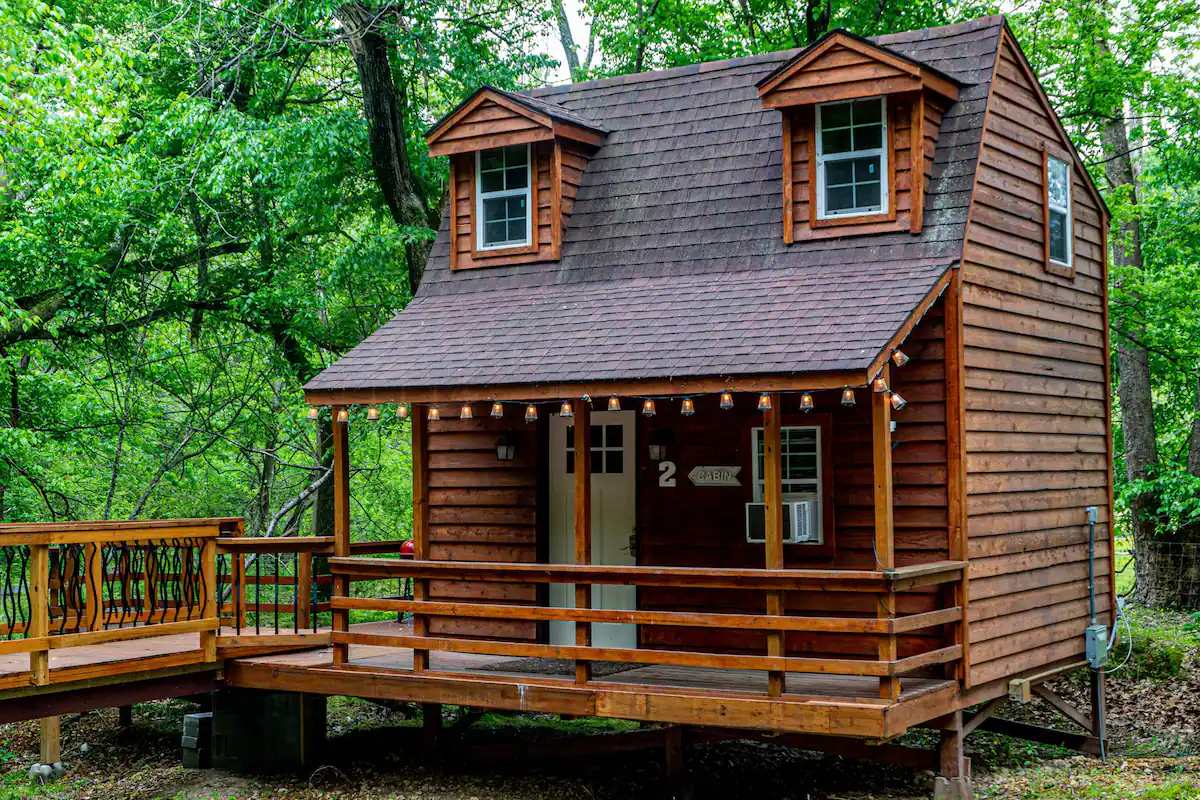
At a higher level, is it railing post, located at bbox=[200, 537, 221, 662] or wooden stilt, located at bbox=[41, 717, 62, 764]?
railing post, located at bbox=[200, 537, 221, 662]

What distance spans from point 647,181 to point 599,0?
9.57m

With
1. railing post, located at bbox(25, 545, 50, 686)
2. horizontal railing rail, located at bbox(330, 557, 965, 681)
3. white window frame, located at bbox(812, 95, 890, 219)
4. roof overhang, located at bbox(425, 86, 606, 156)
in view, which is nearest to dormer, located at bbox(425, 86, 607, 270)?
roof overhang, located at bbox(425, 86, 606, 156)

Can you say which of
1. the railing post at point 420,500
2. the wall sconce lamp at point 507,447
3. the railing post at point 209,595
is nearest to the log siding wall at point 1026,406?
the wall sconce lamp at point 507,447

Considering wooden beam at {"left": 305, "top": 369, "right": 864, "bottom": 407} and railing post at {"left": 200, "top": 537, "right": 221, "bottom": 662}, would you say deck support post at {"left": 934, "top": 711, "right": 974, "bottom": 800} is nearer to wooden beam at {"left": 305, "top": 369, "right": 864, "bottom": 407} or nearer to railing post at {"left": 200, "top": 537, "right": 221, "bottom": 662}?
wooden beam at {"left": 305, "top": 369, "right": 864, "bottom": 407}

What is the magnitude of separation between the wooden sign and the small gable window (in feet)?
12.1

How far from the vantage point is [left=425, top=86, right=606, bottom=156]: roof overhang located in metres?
11.5

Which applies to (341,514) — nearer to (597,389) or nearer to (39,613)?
(39,613)

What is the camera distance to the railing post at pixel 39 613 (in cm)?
910

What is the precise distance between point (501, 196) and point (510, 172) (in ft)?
0.85

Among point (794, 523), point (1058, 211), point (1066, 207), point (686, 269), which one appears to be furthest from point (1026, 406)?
point (686, 269)

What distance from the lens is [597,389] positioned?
9109mm

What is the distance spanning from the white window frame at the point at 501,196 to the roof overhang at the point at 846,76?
269cm

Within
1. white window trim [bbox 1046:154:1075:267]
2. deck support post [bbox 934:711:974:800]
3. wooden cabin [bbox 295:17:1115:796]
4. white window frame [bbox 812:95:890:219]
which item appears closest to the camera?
wooden cabin [bbox 295:17:1115:796]

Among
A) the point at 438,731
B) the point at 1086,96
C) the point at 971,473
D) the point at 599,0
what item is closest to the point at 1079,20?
the point at 1086,96
